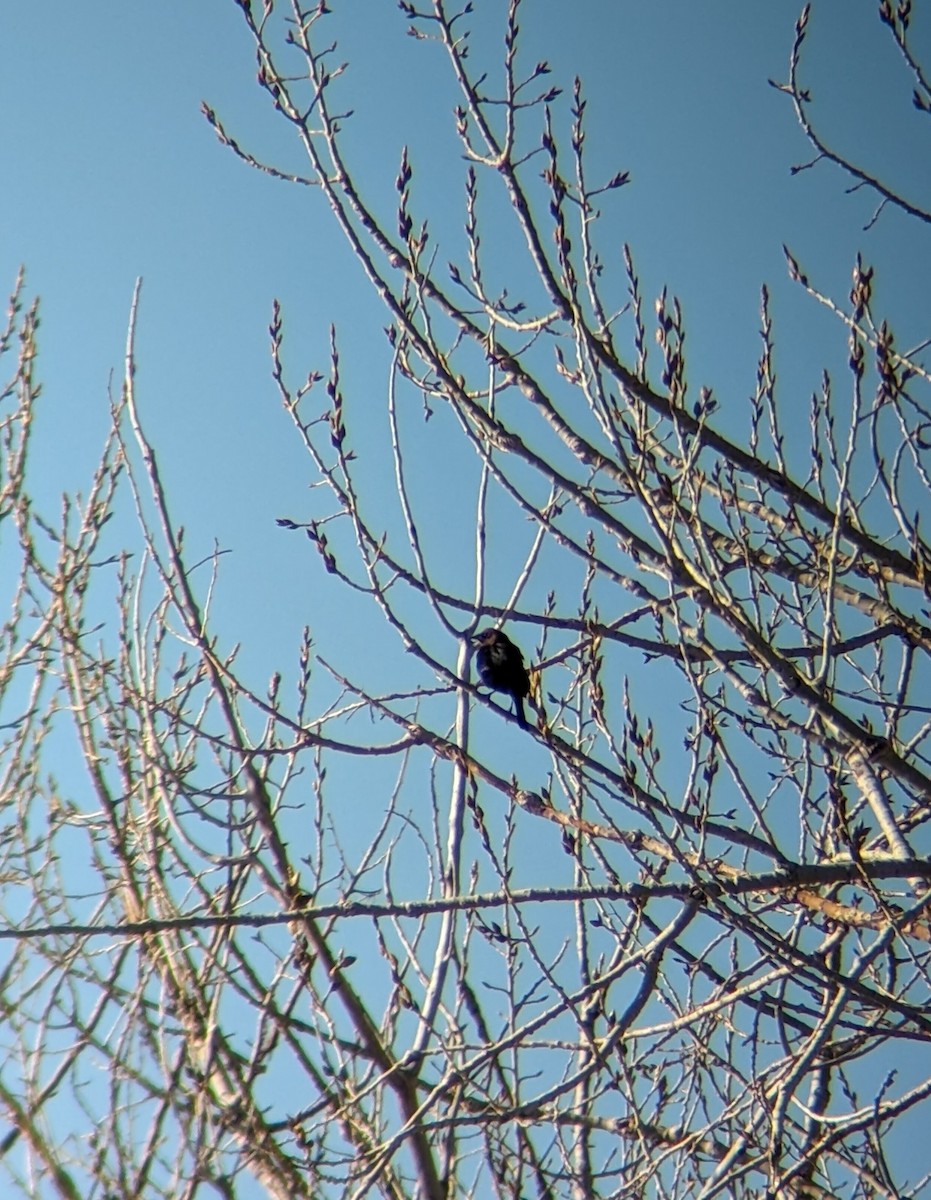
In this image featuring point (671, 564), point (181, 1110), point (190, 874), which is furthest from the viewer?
point (190, 874)

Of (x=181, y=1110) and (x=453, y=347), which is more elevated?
(x=453, y=347)

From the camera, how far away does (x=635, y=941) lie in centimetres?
360

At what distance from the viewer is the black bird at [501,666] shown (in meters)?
4.34

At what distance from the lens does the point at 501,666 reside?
4.44 metres

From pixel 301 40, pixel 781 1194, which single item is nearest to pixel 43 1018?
pixel 781 1194

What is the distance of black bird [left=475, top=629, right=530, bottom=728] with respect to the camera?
171 inches

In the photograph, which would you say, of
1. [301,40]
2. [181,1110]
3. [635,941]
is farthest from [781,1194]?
[301,40]

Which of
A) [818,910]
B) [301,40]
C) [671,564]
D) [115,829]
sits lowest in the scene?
[818,910]

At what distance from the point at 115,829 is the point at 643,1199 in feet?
5.97

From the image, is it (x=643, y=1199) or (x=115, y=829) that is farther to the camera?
(x=115, y=829)

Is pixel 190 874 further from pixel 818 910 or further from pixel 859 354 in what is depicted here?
pixel 859 354

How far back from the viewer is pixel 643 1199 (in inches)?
132

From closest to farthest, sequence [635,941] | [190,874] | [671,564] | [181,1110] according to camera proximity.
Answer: [671,564] → [181,1110] → [635,941] → [190,874]

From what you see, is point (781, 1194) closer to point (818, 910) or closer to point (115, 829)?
point (818, 910)
